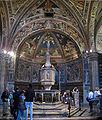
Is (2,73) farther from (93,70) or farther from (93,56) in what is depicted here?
(93,56)

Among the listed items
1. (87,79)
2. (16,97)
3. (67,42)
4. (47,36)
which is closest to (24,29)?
(47,36)

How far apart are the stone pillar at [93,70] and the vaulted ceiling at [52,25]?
0.95 m

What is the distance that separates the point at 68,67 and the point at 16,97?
12666 millimetres

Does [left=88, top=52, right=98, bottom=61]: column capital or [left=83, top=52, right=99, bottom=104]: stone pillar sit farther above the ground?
[left=88, top=52, right=98, bottom=61]: column capital

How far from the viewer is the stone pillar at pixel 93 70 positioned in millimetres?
14156

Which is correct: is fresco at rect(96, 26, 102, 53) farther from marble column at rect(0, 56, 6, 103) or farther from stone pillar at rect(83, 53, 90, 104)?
marble column at rect(0, 56, 6, 103)

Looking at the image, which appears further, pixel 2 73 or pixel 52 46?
pixel 52 46

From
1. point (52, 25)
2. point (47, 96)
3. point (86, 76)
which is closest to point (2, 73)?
point (47, 96)

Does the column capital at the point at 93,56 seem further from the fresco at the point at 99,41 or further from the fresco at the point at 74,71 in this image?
the fresco at the point at 74,71

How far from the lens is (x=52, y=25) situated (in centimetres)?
1684

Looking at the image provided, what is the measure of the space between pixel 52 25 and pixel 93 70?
700 cm

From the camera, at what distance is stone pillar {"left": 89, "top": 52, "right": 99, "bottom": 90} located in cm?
1416

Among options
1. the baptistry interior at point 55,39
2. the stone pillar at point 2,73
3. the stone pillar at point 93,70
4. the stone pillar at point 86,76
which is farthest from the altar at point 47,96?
the stone pillar at point 93,70

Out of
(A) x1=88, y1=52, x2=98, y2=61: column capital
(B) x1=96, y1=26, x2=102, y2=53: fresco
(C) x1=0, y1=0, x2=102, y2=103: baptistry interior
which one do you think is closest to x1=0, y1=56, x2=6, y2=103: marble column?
(C) x1=0, y1=0, x2=102, y2=103: baptistry interior
